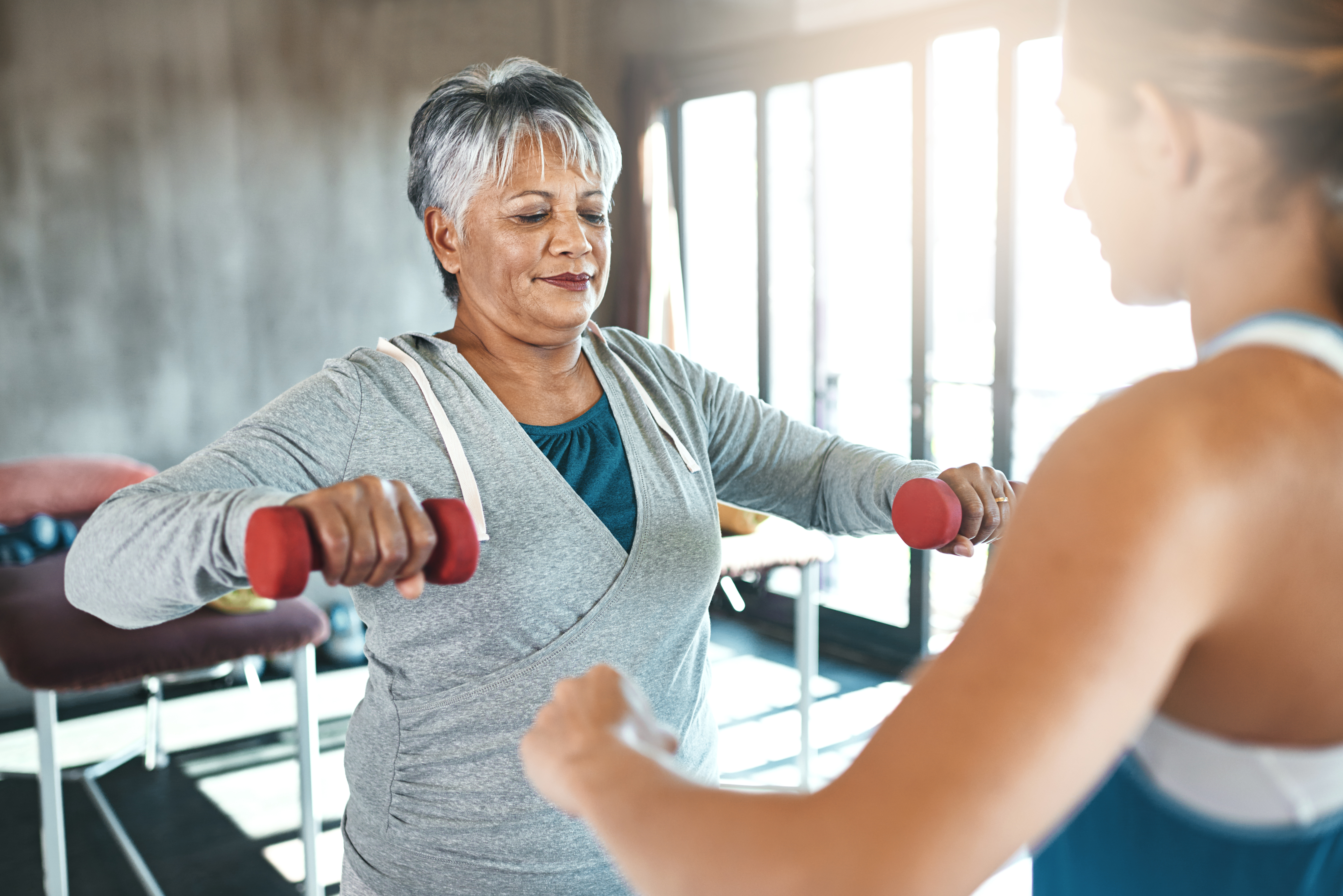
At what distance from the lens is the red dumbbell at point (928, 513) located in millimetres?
1146

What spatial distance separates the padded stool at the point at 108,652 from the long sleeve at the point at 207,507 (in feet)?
3.71

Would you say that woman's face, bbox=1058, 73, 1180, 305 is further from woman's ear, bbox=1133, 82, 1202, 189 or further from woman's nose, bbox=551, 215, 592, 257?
woman's nose, bbox=551, 215, 592, 257

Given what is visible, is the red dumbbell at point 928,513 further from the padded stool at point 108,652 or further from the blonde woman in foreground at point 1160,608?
the padded stool at point 108,652

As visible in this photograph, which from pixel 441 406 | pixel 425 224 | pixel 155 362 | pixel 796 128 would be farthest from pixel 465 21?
pixel 441 406

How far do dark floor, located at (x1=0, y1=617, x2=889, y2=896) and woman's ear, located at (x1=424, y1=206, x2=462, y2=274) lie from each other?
1.84m

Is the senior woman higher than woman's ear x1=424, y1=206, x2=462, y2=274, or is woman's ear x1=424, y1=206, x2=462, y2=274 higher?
woman's ear x1=424, y1=206, x2=462, y2=274

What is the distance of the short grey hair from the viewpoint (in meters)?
1.27

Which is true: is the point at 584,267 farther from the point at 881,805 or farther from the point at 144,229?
the point at 144,229

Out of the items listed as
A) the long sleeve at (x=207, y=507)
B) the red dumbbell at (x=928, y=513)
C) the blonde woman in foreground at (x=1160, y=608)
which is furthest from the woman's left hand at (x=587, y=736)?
the red dumbbell at (x=928, y=513)

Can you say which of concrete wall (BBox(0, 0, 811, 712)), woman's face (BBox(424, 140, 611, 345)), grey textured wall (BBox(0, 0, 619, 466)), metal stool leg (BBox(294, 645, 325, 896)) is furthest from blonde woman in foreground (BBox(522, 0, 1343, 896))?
grey textured wall (BBox(0, 0, 619, 466))

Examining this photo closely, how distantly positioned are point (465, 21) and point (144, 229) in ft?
5.22

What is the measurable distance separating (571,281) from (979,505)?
555mm

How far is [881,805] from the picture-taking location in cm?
46

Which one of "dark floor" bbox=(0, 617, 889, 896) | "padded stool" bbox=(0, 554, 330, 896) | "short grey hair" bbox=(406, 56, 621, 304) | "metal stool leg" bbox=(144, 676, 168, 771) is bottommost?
"dark floor" bbox=(0, 617, 889, 896)
